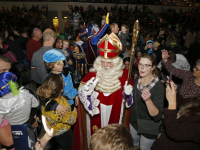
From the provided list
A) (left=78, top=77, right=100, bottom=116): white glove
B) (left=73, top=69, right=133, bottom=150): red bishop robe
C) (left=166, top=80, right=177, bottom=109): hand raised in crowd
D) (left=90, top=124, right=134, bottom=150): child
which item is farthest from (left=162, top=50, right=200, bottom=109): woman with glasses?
(left=90, top=124, right=134, bottom=150): child

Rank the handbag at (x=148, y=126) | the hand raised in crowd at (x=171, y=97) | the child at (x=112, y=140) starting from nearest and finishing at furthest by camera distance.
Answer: the child at (x=112, y=140) → the hand raised in crowd at (x=171, y=97) → the handbag at (x=148, y=126)

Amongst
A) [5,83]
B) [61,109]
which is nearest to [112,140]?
[61,109]

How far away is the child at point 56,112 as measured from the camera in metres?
2.14

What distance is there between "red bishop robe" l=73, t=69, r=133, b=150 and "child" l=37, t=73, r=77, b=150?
27cm

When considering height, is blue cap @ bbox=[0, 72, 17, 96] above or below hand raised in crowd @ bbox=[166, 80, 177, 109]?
above

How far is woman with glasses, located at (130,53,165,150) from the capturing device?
226cm

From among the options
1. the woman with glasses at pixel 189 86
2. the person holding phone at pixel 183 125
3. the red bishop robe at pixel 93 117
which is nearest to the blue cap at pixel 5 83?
the red bishop robe at pixel 93 117

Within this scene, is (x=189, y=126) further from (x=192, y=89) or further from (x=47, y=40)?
(x=47, y=40)

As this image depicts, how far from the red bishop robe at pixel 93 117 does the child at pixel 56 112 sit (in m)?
0.27

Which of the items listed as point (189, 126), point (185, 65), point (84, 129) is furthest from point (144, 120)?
point (185, 65)

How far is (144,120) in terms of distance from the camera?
7.97 ft

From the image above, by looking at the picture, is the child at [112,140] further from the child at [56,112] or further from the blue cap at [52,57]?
the blue cap at [52,57]

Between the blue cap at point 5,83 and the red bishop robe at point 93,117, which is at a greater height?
the blue cap at point 5,83

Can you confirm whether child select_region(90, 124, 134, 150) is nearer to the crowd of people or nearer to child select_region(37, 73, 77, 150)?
the crowd of people
